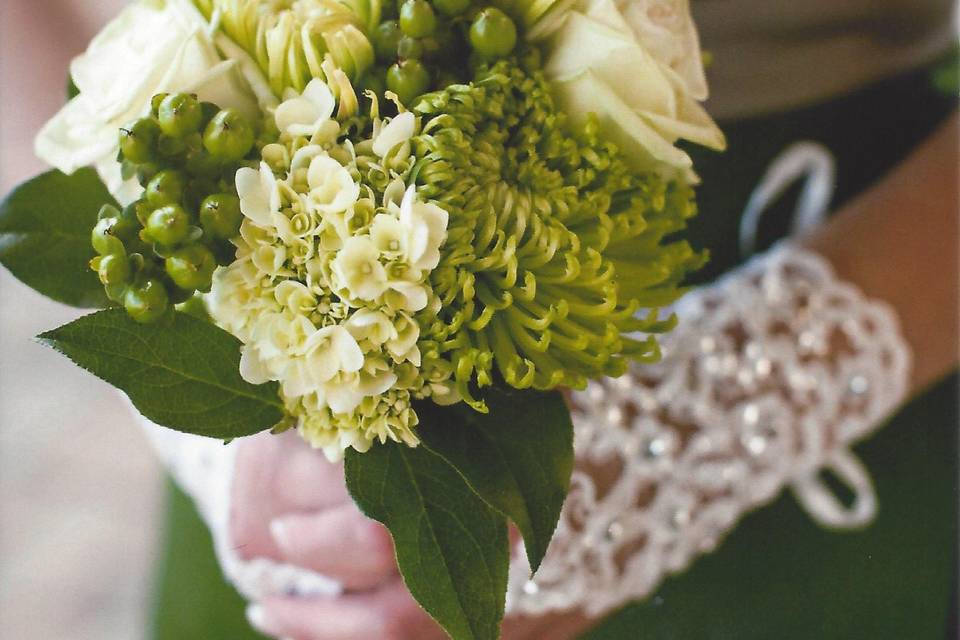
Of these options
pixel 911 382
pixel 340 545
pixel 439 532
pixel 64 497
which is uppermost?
pixel 439 532

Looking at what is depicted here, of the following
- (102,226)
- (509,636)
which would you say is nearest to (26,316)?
(509,636)

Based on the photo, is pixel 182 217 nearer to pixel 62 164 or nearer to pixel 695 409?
pixel 62 164

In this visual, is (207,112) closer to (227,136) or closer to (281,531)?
(227,136)

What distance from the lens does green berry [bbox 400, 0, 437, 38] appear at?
369mm

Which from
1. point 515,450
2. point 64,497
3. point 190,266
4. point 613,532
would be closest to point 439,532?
point 515,450

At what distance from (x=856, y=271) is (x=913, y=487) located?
20 centimetres

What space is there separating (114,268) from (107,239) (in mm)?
12

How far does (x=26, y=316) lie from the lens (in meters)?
1.89

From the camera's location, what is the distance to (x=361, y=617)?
575mm

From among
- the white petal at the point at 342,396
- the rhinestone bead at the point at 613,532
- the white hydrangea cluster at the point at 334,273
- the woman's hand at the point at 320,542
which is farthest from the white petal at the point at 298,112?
the rhinestone bead at the point at 613,532

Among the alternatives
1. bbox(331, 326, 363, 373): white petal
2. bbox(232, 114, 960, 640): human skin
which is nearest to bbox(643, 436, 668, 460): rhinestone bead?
bbox(232, 114, 960, 640): human skin

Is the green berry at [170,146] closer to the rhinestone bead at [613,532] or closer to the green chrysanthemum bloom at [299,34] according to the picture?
the green chrysanthemum bloom at [299,34]

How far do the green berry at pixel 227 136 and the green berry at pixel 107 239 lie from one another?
5 centimetres

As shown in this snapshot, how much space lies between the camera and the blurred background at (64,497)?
63.6 inches
